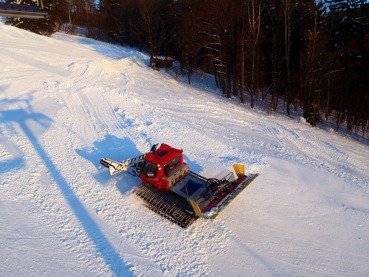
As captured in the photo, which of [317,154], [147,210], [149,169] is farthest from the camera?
[317,154]

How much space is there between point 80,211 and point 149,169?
2263mm

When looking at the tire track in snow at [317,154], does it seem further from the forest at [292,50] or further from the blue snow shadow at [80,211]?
the blue snow shadow at [80,211]

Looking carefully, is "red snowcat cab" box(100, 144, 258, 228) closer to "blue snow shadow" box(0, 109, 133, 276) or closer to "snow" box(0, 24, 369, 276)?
"snow" box(0, 24, 369, 276)

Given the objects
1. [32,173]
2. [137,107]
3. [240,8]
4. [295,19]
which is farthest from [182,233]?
[295,19]

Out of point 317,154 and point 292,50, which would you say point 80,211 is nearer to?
point 317,154

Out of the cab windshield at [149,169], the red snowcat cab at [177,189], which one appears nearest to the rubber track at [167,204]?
the red snowcat cab at [177,189]

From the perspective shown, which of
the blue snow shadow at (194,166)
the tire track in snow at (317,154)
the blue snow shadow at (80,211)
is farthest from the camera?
the tire track in snow at (317,154)

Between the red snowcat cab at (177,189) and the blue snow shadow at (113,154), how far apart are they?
1.85 ft

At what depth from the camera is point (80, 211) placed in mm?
8523

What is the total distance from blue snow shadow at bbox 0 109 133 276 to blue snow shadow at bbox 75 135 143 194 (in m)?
1.10

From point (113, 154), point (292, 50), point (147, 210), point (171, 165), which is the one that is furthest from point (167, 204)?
point (292, 50)

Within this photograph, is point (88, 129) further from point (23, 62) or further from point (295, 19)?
point (295, 19)

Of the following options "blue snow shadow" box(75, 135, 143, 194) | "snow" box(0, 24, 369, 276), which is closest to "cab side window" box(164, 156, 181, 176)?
"snow" box(0, 24, 369, 276)

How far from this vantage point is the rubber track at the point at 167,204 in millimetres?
8234
